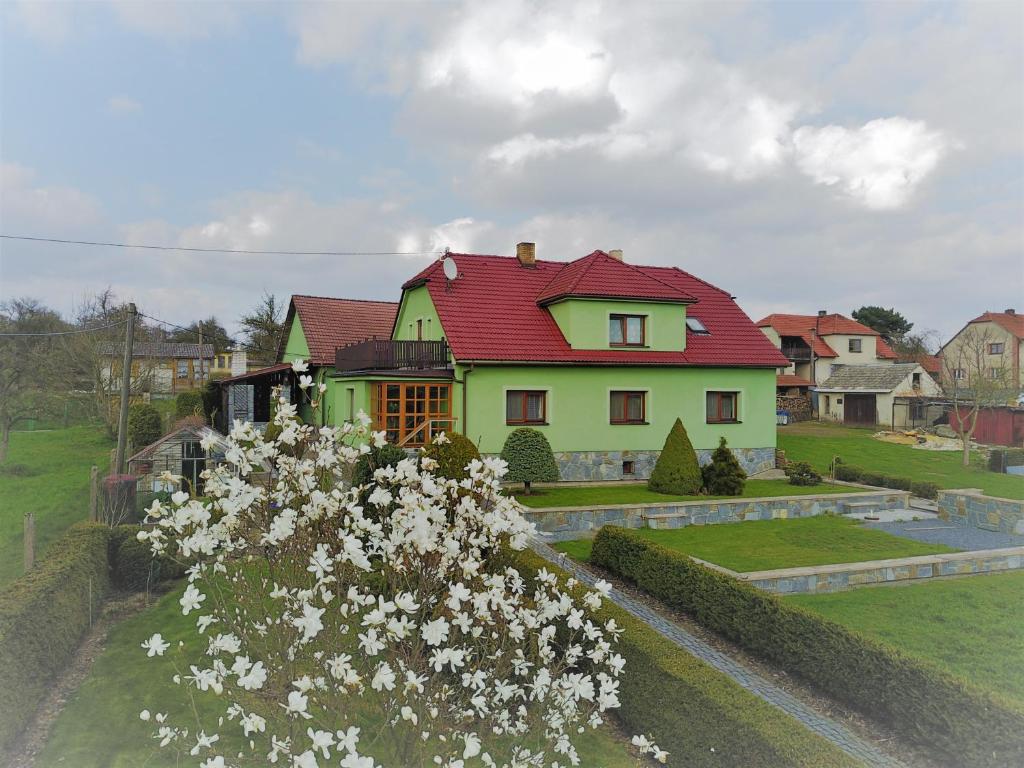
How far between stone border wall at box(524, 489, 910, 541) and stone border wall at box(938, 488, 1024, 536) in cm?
141

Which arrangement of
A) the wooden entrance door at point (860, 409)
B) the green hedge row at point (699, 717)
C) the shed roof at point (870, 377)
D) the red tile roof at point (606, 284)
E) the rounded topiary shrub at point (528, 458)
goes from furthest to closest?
the wooden entrance door at point (860, 409) → the shed roof at point (870, 377) → the red tile roof at point (606, 284) → the rounded topiary shrub at point (528, 458) → the green hedge row at point (699, 717)

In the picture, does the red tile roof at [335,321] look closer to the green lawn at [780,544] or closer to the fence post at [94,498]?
the fence post at [94,498]

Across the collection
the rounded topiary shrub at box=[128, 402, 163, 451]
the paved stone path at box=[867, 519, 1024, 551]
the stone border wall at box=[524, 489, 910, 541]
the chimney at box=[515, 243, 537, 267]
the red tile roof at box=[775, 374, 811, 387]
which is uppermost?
the chimney at box=[515, 243, 537, 267]

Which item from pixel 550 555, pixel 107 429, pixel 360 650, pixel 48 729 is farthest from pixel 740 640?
pixel 107 429

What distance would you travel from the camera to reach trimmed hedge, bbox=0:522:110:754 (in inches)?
265

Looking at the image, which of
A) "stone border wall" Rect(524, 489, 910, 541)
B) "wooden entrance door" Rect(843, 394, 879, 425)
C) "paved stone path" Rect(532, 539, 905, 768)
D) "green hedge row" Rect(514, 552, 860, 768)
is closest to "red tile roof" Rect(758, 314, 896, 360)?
"wooden entrance door" Rect(843, 394, 879, 425)

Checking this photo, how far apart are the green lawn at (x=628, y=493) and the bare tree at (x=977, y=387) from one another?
9510mm

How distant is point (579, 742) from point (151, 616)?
711 centimetres

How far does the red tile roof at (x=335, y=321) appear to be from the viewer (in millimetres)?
28141

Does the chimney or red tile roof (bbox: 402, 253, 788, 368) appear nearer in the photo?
red tile roof (bbox: 402, 253, 788, 368)

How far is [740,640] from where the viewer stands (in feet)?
27.3

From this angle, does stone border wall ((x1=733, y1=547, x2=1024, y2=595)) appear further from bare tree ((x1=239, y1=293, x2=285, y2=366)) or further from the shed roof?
bare tree ((x1=239, y1=293, x2=285, y2=366))

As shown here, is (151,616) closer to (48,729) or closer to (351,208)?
(48,729)

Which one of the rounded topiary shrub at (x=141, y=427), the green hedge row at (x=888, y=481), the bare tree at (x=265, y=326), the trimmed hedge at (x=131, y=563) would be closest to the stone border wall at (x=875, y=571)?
the green hedge row at (x=888, y=481)
